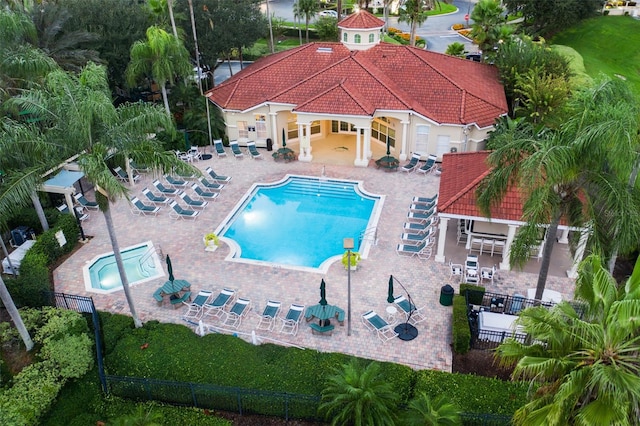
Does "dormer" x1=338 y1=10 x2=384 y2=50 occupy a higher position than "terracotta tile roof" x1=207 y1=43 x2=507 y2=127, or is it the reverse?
"dormer" x1=338 y1=10 x2=384 y2=50

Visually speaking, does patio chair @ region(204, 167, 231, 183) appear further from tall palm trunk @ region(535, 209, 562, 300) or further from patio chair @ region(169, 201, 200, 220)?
tall palm trunk @ region(535, 209, 562, 300)

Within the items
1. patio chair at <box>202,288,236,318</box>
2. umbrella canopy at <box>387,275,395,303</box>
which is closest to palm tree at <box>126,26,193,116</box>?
patio chair at <box>202,288,236,318</box>

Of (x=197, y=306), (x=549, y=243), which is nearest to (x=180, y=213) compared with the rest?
(x=197, y=306)

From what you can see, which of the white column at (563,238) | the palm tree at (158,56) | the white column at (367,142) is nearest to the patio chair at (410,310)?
the white column at (563,238)

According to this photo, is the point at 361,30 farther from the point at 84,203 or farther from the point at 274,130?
the point at 84,203

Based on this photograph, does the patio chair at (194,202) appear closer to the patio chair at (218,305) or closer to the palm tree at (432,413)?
the patio chair at (218,305)

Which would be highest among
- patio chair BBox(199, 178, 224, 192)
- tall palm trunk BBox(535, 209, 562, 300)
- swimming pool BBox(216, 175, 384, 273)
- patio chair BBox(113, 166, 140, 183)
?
tall palm trunk BBox(535, 209, 562, 300)
